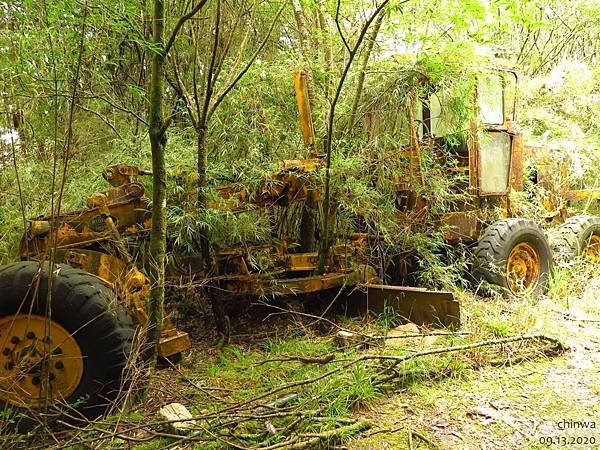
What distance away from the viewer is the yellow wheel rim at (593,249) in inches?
220

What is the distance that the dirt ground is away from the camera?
2.29 metres

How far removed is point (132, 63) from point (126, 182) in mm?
2971

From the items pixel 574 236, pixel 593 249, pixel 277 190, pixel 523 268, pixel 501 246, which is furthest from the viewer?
pixel 593 249

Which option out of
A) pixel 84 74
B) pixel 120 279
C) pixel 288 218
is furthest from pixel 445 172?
pixel 84 74

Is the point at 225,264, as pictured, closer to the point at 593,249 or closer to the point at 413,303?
the point at 413,303

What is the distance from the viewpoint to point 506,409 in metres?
2.59

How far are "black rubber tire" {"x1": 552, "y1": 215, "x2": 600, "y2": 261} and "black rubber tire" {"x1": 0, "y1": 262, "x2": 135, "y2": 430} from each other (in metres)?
4.79

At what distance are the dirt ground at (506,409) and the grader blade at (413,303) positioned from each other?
1.71 feet

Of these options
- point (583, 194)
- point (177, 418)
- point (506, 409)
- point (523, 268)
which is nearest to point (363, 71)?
point (523, 268)

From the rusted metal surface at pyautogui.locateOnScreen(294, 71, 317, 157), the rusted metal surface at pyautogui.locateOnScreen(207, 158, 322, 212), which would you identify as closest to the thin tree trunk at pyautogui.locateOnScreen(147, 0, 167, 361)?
the rusted metal surface at pyautogui.locateOnScreen(207, 158, 322, 212)

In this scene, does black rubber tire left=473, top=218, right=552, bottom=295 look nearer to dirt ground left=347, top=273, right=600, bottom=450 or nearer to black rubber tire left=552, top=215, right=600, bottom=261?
black rubber tire left=552, top=215, right=600, bottom=261

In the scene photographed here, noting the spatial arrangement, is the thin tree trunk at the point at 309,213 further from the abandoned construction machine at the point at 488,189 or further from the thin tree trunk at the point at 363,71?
the abandoned construction machine at the point at 488,189

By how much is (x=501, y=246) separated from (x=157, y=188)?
10.7 feet

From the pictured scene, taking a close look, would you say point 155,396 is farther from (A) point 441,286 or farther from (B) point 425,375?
(A) point 441,286
